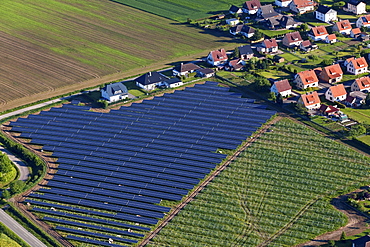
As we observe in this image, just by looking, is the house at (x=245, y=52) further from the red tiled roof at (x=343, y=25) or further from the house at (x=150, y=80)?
the red tiled roof at (x=343, y=25)

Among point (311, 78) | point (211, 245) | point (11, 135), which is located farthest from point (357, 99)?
point (11, 135)

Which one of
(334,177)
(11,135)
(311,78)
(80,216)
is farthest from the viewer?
(311,78)

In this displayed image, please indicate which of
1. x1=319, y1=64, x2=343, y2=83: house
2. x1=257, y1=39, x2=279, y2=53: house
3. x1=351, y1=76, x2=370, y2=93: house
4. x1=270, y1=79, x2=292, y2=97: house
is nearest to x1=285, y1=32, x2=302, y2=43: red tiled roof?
x1=257, y1=39, x2=279, y2=53: house

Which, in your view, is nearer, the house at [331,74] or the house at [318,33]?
the house at [331,74]

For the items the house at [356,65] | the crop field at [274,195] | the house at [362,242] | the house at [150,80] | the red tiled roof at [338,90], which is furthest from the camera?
the house at [356,65]

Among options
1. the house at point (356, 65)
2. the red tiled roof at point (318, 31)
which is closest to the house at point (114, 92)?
the house at point (356, 65)

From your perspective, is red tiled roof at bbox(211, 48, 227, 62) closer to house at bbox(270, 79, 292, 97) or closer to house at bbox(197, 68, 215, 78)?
house at bbox(197, 68, 215, 78)

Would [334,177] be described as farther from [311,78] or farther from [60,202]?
[60,202]
